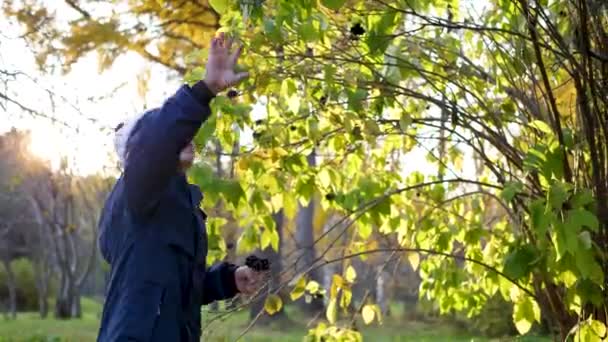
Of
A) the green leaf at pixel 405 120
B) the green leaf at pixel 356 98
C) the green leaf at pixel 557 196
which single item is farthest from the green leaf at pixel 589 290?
the green leaf at pixel 356 98

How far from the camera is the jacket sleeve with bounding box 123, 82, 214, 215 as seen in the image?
2102mm

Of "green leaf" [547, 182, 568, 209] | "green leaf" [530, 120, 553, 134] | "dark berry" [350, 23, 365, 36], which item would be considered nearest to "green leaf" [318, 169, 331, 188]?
"dark berry" [350, 23, 365, 36]

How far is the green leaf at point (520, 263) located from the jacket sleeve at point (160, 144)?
1637 millimetres

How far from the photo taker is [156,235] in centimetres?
221

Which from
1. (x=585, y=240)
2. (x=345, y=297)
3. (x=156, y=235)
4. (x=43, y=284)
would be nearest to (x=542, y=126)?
(x=585, y=240)

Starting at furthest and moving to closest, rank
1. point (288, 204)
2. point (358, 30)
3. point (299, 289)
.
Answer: point (288, 204)
point (299, 289)
point (358, 30)

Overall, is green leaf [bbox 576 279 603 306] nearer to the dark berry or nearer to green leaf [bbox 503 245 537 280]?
green leaf [bbox 503 245 537 280]

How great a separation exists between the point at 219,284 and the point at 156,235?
46 cm

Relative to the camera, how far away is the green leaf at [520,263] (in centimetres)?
335

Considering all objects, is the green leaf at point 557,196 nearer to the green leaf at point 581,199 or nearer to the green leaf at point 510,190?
the green leaf at point 581,199

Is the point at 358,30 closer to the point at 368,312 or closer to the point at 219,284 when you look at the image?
the point at 219,284

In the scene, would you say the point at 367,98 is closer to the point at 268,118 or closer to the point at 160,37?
the point at 268,118

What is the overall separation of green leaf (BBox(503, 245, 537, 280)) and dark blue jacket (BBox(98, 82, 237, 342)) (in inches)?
57.4

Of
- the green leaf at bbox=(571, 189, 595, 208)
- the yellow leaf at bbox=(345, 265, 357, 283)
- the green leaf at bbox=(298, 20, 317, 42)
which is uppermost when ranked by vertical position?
the green leaf at bbox=(298, 20, 317, 42)
